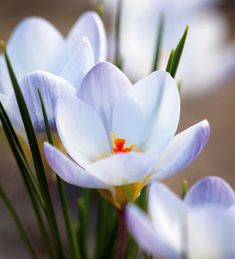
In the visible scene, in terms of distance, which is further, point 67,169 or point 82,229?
point 82,229

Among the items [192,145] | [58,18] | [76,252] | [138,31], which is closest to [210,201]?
[192,145]

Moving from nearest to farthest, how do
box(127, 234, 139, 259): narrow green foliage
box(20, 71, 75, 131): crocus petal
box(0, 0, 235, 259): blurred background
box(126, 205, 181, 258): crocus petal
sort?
box(126, 205, 181, 258): crocus petal → box(20, 71, 75, 131): crocus petal → box(127, 234, 139, 259): narrow green foliage → box(0, 0, 235, 259): blurred background

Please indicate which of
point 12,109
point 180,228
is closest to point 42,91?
point 12,109

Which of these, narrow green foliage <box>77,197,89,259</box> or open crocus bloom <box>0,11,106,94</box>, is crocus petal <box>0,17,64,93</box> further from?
narrow green foliage <box>77,197,89,259</box>

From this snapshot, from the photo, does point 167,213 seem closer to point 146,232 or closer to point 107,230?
point 146,232

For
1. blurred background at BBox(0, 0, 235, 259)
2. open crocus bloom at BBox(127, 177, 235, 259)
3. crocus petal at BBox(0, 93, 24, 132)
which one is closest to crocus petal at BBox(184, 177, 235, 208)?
open crocus bloom at BBox(127, 177, 235, 259)

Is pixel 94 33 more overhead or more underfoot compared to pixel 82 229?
more overhead
